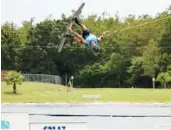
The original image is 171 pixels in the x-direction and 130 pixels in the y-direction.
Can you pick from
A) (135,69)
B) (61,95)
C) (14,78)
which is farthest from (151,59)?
(14,78)

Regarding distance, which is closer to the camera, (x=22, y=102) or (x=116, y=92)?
(x=22, y=102)

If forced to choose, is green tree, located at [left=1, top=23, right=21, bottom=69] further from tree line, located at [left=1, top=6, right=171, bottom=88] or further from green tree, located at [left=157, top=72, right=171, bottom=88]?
green tree, located at [left=157, top=72, right=171, bottom=88]

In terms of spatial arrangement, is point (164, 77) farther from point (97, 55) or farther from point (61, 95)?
point (61, 95)

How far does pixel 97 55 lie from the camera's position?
4453 centimetres

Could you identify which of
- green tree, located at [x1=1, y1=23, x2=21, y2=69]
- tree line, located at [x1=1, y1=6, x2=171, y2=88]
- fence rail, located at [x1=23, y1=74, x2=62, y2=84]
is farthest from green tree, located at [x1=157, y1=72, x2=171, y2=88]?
green tree, located at [x1=1, y1=23, x2=21, y2=69]

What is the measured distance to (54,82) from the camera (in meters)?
44.7

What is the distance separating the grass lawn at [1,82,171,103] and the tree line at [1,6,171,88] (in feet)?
7.88

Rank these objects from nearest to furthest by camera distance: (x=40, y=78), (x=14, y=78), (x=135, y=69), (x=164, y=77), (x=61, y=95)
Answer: (x=14, y=78)
(x=61, y=95)
(x=164, y=77)
(x=40, y=78)
(x=135, y=69)

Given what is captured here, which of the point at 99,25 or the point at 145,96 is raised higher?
the point at 99,25

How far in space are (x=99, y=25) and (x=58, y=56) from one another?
3483 mm

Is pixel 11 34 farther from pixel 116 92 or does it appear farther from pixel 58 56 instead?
pixel 116 92

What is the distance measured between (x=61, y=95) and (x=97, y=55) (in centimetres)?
578

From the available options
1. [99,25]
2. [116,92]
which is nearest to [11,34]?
[99,25]

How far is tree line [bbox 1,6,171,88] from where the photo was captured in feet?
144
